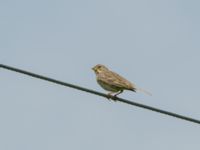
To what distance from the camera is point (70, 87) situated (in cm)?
1178

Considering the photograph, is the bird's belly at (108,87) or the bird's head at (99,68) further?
the bird's head at (99,68)

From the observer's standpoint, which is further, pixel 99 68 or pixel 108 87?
pixel 99 68

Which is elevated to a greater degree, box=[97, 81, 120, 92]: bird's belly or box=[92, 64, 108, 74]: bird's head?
box=[92, 64, 108, 74]: bird's head

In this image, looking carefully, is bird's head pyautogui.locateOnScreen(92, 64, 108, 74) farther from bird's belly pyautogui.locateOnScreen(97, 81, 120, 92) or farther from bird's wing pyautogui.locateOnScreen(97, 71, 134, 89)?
bird's belly pyautogui.locateOnScreen(97, 81, 120, 92)

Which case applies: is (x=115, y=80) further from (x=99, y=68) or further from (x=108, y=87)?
(x=99, y=68)

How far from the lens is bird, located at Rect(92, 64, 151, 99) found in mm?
16547

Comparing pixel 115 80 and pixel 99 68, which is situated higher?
pixel 99 68

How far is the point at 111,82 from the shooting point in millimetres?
17422

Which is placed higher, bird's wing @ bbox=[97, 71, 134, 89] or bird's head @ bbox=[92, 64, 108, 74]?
bird's head @ bbox=[92, 64, 108, 74]

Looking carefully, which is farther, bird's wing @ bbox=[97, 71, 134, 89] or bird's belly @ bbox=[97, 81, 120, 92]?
bird's belly @ bbox=[97, 81, 120, 92]

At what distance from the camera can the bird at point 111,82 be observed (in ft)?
54.3

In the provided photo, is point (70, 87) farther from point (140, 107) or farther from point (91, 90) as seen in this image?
point (140, 107)

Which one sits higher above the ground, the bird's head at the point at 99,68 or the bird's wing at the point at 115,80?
the bird's head at the point at 99,68

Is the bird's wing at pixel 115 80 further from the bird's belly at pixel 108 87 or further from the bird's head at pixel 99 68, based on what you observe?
the bird's head at pixel 99 68
